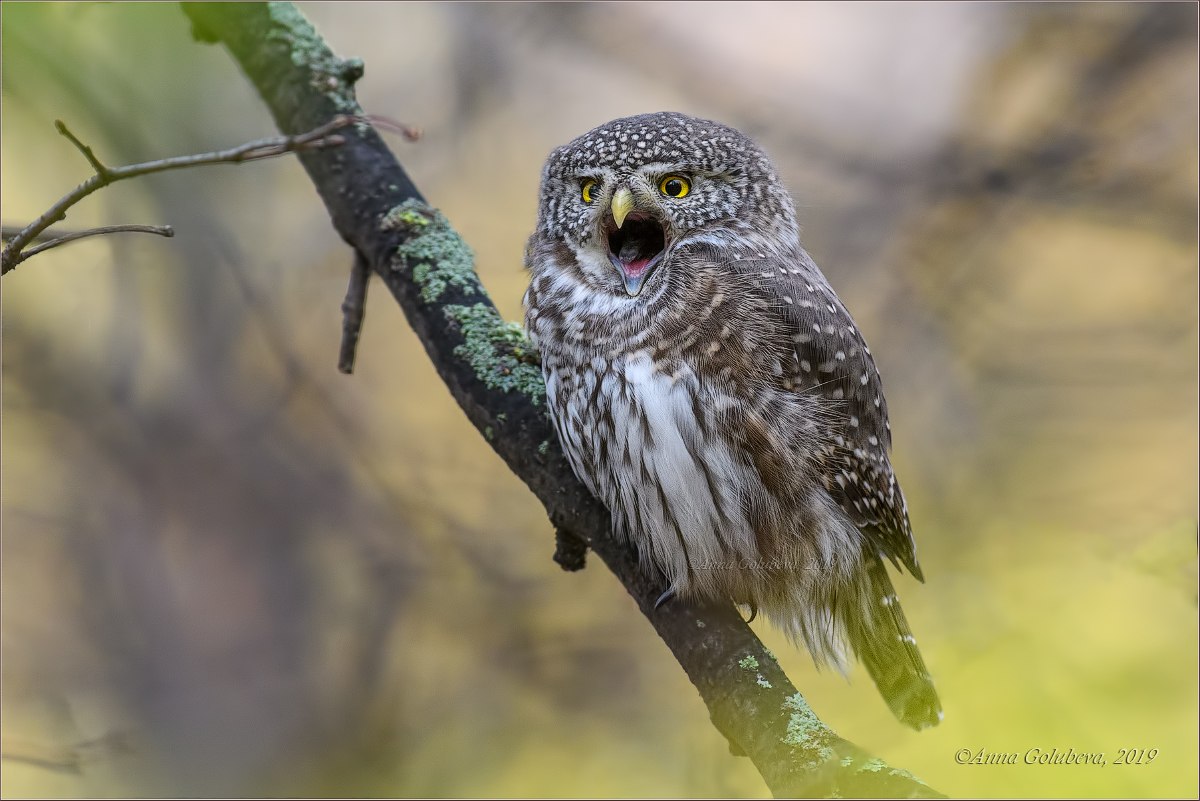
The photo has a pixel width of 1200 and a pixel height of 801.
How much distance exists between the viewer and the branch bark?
198cm

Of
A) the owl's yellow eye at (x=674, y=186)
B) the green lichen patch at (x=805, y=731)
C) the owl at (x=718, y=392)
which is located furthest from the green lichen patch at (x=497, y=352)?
the green lichen patch at (x=805, y=731)

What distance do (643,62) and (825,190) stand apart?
1116 mm

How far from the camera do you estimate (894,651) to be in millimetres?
2512

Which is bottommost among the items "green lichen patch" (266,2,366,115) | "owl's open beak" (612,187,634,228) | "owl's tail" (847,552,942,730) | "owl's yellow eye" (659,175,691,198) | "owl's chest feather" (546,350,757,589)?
"owl's tail" (847,552,942,730)

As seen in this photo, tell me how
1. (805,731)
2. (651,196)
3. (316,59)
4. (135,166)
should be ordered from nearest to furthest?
(135,166)
(805,731)
(651,196)
(316,59)

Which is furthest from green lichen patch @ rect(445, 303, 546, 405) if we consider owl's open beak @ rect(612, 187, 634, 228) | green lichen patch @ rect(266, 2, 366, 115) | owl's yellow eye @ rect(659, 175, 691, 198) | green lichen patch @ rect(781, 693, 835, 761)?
green lichen patch @ rect(781, 693, 835, 761)

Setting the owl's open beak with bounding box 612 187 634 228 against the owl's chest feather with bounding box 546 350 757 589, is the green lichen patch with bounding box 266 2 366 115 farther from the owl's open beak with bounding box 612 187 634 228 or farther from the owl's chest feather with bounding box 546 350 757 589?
the owl's chest feather with bounding box 546 350 757 589

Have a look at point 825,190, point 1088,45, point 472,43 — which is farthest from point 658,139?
point 1088,45

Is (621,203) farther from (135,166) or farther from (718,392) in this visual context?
(135,166)

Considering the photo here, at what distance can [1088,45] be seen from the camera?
4340mm

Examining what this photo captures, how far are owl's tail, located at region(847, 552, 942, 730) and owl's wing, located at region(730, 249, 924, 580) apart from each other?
0.10 metres

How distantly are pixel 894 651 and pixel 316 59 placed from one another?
2.52 m

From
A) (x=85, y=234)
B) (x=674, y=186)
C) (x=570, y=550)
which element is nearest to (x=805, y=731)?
(x=570, y=550)

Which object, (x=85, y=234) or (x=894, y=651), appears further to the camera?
(x=894, y=651)
